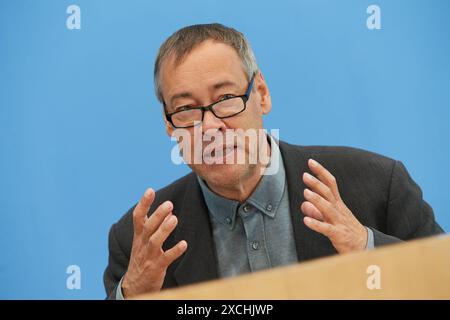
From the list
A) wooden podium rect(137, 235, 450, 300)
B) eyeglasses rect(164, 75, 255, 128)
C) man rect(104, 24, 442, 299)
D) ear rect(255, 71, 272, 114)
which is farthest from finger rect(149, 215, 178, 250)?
wooden podium rect(137, 235, 450, 300)

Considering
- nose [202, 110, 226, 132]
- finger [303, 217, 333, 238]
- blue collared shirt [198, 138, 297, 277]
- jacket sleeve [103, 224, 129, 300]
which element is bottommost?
jacket sleeve [103, 224, 129, 300]

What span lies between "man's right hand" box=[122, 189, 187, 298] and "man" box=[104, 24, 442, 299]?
0.07m

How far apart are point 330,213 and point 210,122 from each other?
0.32m

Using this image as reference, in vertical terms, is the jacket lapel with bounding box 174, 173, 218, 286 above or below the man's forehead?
below

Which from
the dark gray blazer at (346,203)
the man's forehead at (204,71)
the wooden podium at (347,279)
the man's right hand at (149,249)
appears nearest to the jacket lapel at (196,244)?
the dark gray blazer at (346,203)

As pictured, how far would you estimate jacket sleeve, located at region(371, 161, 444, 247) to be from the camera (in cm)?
109

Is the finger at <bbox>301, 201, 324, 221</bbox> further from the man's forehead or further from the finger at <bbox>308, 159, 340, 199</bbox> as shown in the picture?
the man's forehead

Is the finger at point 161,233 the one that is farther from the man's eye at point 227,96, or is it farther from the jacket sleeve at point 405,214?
the jacket sleeve at point 405,214

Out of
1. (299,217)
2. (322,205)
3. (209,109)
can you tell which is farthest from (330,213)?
(209,109)

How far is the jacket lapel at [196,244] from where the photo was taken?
107cm

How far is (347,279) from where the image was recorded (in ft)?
0.84
